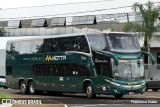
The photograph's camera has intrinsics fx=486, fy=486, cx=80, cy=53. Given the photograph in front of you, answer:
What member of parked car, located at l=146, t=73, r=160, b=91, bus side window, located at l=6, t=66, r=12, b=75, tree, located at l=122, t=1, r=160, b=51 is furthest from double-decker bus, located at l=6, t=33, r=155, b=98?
tree, located at l=122, t=1, r=160, b=51

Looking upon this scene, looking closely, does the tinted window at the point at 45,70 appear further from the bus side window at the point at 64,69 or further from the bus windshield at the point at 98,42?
the bus windshield at the point at 98,42

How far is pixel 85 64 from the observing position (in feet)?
93.7

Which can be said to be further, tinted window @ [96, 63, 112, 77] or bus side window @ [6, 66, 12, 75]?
bus side window @ [6, 66, 12, 75]

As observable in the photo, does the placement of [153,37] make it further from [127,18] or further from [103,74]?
[103,74]

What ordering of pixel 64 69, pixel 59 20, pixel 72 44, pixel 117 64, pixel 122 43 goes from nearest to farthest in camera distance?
pixel 117 64, pixel 122 43, pixel 72 44, pixel 64 69, pixel 59 20

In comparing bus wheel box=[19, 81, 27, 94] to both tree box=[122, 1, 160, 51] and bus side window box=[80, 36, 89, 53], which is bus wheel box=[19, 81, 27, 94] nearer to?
bus side window box=[80, 36, 89, 53]

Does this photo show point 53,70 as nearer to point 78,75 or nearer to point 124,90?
point 78,75

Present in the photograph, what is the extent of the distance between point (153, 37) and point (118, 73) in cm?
2560

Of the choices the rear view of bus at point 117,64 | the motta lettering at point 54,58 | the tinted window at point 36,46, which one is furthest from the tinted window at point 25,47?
the rear view of bus at point 117,64

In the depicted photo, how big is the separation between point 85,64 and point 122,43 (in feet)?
8.32

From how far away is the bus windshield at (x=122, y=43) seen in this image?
2755 cm

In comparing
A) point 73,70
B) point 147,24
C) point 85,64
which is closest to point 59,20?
point 147,24

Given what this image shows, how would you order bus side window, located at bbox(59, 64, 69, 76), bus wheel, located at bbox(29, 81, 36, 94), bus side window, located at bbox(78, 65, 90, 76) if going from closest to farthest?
bus side window, located at bbox(78, 65, 90, 76) → bus side window, located at bbox(59, 64, 69, 76) → bus wheel, located at bbox(29, 81, 36, 94)

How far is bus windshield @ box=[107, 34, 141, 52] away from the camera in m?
27.5
